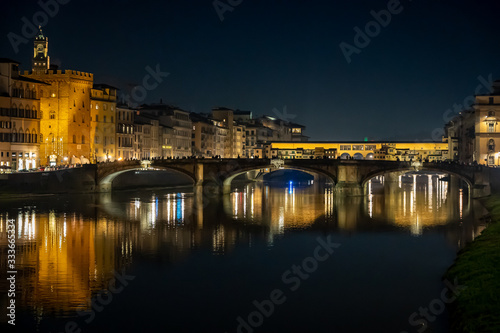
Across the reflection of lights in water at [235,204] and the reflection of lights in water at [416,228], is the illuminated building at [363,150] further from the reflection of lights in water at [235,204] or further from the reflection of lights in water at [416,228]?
the reflection of lights in water at [416,228]

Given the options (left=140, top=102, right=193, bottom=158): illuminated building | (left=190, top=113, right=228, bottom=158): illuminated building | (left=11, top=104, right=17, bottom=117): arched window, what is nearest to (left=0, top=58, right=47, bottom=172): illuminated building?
(left=11, top=104, right=17, bottom=117): arched window

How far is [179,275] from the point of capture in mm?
36094

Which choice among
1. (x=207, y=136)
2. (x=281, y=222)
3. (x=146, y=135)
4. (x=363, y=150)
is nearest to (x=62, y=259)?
(x=281, y=222)

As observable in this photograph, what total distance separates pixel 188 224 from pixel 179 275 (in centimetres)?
2170

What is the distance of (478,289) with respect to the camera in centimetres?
2794

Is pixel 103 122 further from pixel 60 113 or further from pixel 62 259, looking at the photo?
pixel 62 259

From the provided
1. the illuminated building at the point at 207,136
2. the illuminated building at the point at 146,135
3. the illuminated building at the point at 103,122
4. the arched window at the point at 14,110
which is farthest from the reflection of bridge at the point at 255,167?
the illuminated building at the point at 207,136

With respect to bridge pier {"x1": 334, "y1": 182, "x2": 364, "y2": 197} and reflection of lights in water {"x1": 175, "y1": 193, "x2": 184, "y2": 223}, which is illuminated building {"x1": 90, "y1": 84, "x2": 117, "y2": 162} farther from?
bridge pier {"x1": 334, "y1": 182, "x2": 364, "y2": 197}

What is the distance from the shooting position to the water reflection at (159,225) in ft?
117

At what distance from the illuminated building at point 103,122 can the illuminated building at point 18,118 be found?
11.5 metres

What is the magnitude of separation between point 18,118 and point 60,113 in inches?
351

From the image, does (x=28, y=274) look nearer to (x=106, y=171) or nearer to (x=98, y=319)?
(x=98, y=319)

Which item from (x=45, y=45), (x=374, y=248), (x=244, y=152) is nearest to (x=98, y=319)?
(x=374, y=248)

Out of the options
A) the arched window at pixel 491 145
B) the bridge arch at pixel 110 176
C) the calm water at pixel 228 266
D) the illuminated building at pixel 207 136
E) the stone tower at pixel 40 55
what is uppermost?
the stone tower at pixel 40 55
